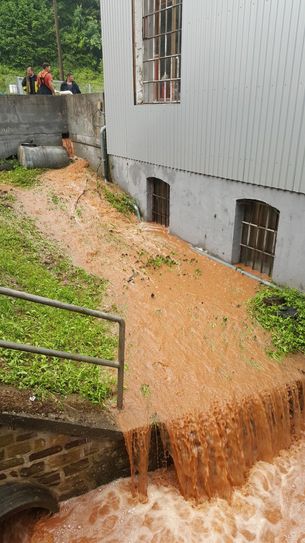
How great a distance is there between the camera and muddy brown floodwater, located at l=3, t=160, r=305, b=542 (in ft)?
15.9

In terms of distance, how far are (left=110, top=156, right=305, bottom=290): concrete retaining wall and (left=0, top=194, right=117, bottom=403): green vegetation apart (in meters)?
2.95

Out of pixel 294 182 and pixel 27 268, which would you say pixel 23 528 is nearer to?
pixel 27 268

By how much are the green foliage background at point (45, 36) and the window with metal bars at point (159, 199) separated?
70.1ft

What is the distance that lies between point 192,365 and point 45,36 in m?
29.9

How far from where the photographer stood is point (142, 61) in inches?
388

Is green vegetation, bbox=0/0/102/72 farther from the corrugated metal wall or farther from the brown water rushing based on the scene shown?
the brown water rushing

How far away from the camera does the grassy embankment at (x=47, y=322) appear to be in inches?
183

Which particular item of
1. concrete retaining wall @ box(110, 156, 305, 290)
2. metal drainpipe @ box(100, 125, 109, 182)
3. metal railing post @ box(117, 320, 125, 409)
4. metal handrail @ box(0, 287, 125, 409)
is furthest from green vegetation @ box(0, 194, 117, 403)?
metal drainpipe @ box(100, 125, 109, 182)

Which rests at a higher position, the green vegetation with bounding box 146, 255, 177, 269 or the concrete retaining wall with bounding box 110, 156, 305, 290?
the concrete retaining wall with bounding box 110, 156, 305, 290

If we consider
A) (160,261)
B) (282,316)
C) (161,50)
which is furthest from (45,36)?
(282,316)

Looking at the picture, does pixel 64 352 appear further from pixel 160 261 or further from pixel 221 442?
pixel 160 261

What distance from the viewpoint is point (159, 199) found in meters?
10.8

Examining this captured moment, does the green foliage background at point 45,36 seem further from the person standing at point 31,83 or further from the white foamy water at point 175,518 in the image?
the white foamy water at point 175,518

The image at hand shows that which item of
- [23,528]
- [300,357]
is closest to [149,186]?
[300,357]
